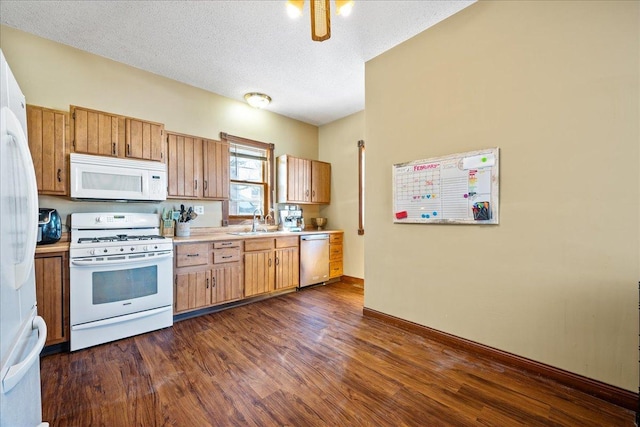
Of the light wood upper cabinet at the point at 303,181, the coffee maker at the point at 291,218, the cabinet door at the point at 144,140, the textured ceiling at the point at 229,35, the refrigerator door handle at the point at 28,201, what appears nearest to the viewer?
the refrigerator door handle at the point at 28,201

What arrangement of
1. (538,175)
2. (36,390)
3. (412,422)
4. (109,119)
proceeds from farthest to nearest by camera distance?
(109,119) < (538,175) < (412,422) < (36,390)

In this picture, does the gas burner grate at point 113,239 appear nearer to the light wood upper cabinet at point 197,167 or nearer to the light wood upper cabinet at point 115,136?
the light wood upper cabinet at point 197,167

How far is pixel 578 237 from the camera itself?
70.1 inches

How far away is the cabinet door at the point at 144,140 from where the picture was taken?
2808mm

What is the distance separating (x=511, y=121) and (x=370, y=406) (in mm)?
2287

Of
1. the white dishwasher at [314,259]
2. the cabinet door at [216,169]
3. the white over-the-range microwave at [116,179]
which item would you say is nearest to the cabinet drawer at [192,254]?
Answer: the white over-the-range microwave at [116,179]

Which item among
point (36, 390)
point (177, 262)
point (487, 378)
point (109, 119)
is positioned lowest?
point (487, 378)

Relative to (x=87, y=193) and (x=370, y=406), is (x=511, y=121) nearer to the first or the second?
(x=370, y=406)

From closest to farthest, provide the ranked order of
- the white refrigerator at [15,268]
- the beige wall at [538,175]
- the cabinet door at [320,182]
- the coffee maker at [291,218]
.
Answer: the white refrigerator at [15,268]
the beige wall at [538,175]
the coffee maker at [291,218]
the cabinet door at [320,182]

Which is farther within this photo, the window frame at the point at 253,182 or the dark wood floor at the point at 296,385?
the window frame at the point at 253,182

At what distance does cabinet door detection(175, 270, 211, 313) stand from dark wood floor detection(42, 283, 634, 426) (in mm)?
323

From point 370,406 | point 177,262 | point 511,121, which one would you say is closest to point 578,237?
point 511,121

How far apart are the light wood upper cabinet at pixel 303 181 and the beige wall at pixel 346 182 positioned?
0.19 m

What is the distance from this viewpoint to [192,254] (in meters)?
2.95
